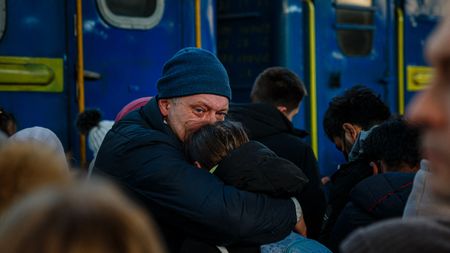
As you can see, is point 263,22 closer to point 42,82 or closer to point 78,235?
point 42,82

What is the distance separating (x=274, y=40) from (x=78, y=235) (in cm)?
540

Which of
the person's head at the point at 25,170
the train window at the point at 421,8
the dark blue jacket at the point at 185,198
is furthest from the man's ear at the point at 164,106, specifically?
the train window at the point at 421,8

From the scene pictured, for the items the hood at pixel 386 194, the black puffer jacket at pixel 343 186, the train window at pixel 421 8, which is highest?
the train window at pixel 421 8

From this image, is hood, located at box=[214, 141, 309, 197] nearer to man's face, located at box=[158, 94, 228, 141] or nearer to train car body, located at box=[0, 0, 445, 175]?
man's face, located at box=[158, 94, 228, 141]

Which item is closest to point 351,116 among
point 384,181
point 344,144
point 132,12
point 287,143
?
point 344,144

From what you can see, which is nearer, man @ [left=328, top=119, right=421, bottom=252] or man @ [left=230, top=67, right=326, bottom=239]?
man @ [left=328, top=119, right=421, bottom=252]

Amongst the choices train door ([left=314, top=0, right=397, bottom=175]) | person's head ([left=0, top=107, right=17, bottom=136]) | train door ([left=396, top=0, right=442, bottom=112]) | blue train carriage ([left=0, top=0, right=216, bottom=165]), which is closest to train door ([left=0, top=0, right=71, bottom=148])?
blue train carriage ([left=0, top=0, right=216, bottom=165])

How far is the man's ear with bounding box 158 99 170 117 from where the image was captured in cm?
241

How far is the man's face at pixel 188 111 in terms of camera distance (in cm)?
238

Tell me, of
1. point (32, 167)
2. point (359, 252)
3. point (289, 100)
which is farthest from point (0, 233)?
point (289, 100)

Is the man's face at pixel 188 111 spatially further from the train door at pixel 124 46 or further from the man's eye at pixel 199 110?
the train door at pixel 124 46

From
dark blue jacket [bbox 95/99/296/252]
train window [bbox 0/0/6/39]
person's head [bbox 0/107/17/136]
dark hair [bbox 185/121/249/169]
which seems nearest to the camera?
dark blue jacket [bbox 95/99/296/252]

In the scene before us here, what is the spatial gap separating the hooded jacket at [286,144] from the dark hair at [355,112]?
279 mm

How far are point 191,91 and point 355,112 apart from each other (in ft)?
4.74
